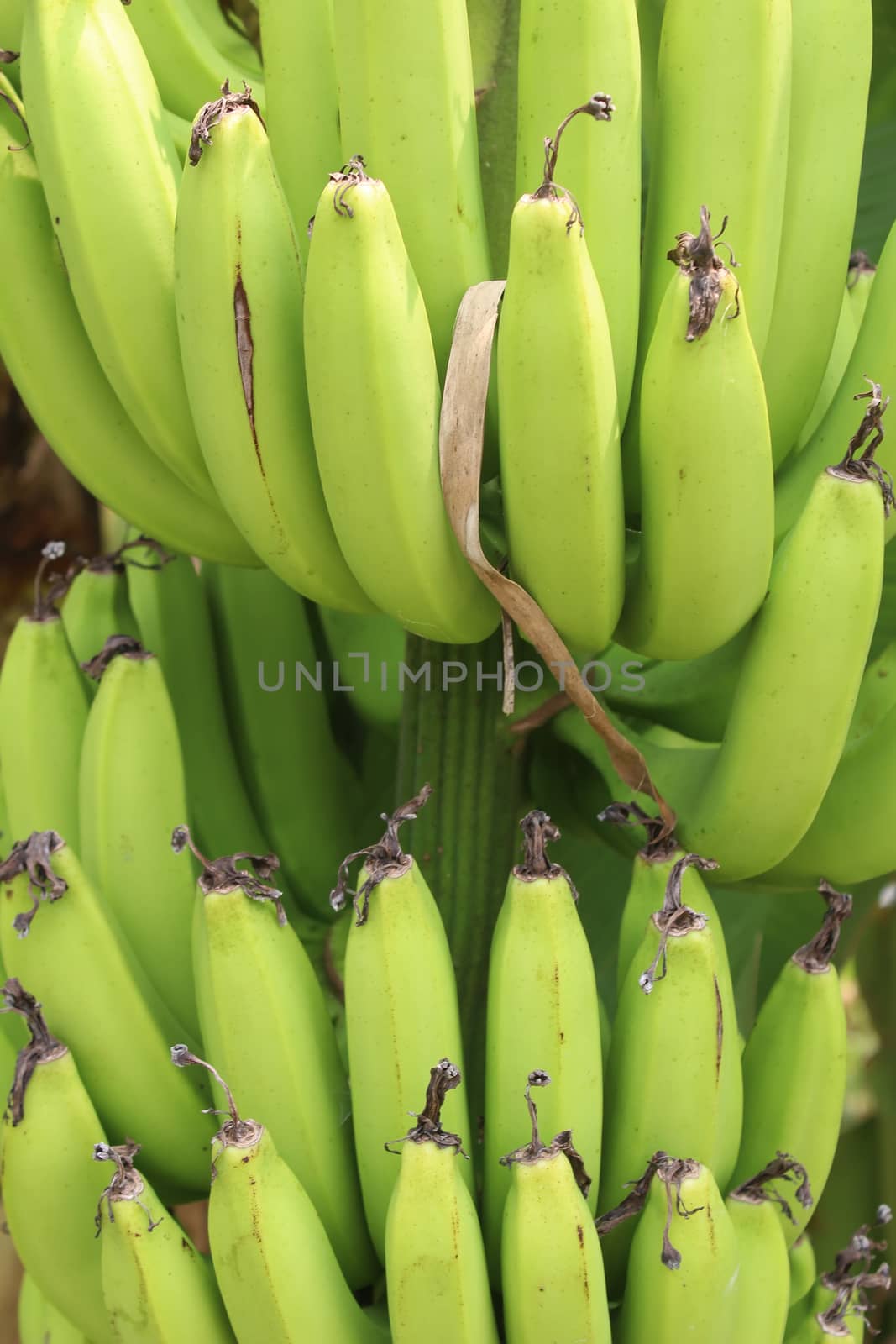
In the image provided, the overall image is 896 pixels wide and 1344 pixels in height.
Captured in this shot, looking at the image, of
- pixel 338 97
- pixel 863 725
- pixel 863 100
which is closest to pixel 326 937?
pixel 863 725

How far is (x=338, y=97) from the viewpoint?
859 millimetres

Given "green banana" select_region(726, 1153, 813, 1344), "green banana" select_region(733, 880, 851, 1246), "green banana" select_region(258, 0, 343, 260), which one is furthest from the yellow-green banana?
"green banana" select_region(726, 1153, 813, 1344)

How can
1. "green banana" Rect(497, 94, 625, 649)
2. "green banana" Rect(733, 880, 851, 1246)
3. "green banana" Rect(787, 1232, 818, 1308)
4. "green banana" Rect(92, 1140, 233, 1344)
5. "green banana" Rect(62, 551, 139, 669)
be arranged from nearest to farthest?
"green banana" Rect(497, 94, 625, 649) < "green banana" Rect(92, 1140, 233, 1344) < "green banana" Rect(733, 880, 851, 1246) < "green banana" Rect(787, 1232, 818, 1308) < "green banana" Rect(62, 551, 139, 669)

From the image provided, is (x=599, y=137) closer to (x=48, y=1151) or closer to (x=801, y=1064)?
(x=801, y=1064)

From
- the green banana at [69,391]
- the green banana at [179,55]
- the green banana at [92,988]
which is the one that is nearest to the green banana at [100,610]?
the green banana at [69,391]

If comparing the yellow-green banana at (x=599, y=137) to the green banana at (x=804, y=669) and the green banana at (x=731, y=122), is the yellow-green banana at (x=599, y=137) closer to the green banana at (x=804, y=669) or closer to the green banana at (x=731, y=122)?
the green banana at (x=731, y=122)

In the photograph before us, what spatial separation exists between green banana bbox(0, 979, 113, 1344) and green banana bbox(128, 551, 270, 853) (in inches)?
11.5

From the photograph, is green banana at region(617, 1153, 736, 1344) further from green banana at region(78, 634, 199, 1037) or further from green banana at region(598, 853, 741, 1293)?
green banana at region(78, 634, 199, 1037)

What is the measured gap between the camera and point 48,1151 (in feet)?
3.10

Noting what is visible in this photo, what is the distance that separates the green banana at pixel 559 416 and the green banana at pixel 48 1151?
1.59 ft

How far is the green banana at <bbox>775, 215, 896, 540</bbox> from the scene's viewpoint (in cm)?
89

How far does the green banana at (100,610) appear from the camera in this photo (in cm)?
121

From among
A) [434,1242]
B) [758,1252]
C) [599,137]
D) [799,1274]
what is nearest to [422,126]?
[599,137]

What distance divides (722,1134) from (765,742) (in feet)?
1.01
